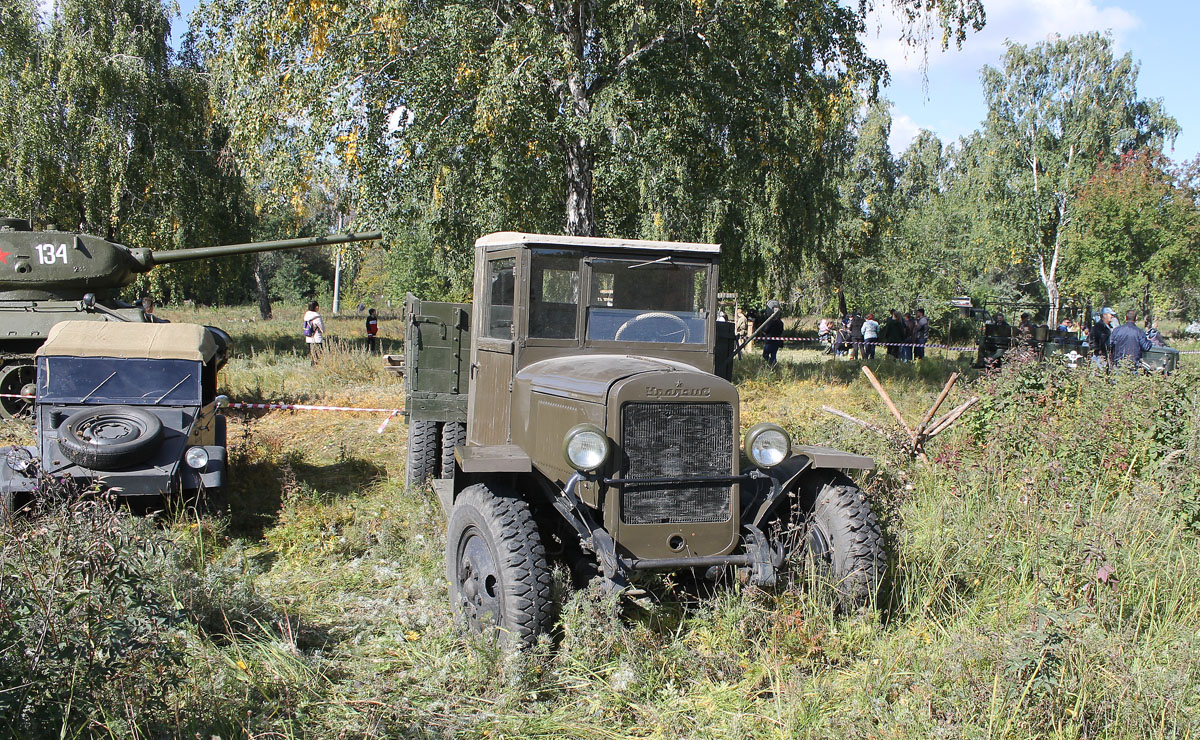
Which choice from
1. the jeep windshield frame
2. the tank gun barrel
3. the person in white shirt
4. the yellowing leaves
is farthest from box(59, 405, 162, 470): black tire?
the person in white shirt

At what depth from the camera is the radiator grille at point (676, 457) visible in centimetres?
421

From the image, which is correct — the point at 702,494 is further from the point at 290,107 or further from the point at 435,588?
the point at 290,107

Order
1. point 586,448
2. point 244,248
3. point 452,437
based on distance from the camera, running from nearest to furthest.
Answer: point 586,448 → point 452,437 → point 244,248

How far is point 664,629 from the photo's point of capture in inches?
174

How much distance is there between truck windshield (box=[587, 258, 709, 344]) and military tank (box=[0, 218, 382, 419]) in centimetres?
697

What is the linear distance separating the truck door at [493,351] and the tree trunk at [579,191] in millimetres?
6437

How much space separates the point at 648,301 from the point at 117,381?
429cm

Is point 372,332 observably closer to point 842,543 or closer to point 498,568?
point 498,568

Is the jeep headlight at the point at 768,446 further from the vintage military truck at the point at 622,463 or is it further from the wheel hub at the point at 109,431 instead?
→ the wheel hub at the point at 109,431

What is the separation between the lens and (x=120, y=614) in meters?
3.28

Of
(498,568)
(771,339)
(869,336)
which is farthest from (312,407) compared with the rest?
(869,336)

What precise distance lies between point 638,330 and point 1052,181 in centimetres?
3401

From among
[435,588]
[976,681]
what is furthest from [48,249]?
[976,681]

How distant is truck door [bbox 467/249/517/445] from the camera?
5219 mm
